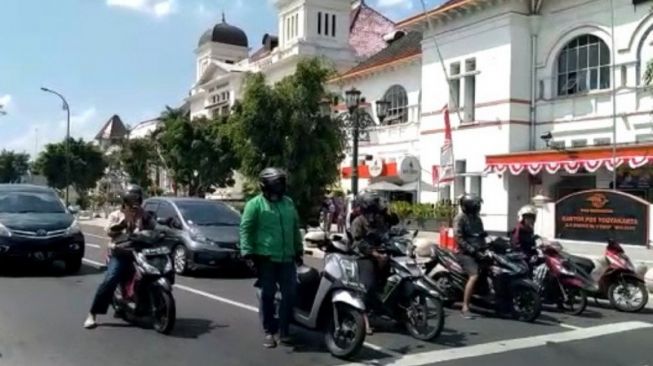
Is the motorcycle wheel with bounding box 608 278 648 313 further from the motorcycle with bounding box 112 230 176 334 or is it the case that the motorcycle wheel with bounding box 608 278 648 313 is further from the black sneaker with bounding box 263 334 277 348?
the motorcycle with bounding box 112 230 176 334

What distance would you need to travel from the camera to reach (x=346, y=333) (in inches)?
286

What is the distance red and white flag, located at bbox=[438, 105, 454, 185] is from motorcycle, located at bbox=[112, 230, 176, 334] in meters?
24.1

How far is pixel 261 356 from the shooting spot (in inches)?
284

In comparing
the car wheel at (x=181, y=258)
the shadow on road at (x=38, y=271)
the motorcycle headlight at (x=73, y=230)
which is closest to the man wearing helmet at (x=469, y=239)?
the car wheel at (x=181, y=258)

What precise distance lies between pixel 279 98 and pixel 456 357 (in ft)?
51.6

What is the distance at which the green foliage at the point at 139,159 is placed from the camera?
5334 centimetres

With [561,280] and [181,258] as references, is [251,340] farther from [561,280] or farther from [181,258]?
[181,258]

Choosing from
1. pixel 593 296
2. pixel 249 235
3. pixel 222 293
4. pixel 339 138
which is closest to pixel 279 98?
pixel 339 138

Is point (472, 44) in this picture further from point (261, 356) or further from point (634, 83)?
point (261, 356)

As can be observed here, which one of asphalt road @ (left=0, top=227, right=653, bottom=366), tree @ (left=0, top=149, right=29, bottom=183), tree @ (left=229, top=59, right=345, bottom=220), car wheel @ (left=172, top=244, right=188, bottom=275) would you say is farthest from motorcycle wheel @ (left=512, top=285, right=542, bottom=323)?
tree @ (left=0, top=149, right=29, bottom=183)

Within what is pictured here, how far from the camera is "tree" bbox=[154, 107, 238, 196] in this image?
142 ft

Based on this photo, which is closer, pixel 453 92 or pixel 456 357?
pixel 456 357

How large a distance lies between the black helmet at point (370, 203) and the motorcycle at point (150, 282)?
7.67ft

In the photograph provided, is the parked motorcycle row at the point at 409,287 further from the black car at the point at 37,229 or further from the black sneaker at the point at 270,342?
the black car at the point at 37,229
